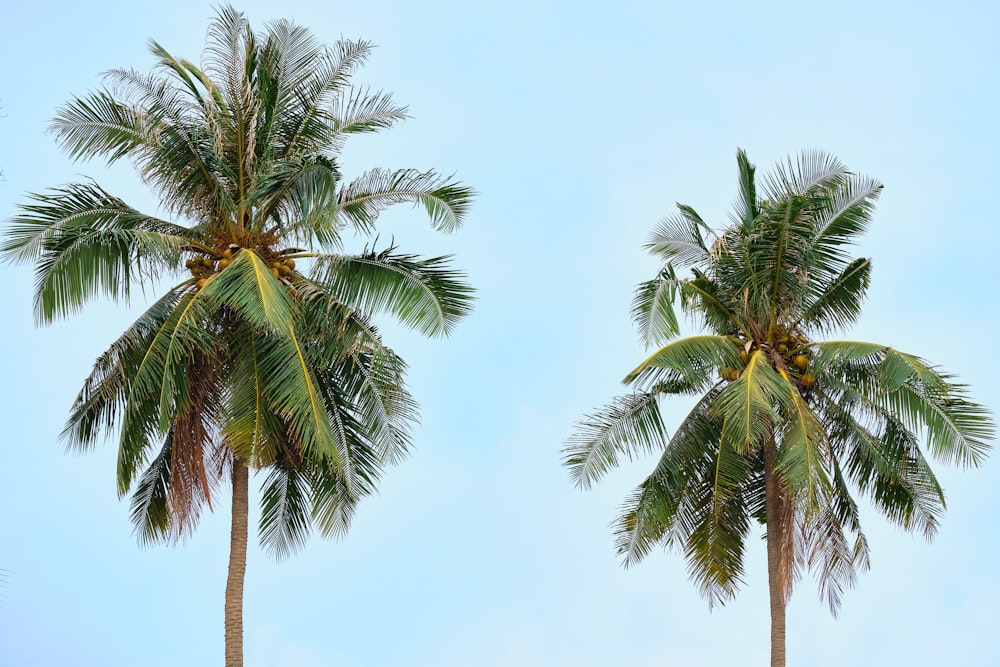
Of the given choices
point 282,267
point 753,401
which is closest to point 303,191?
point 282,267

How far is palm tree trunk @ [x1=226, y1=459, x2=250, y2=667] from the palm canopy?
1.25ft

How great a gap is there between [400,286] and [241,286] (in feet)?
9.27

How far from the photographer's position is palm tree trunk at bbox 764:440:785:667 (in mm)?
23531

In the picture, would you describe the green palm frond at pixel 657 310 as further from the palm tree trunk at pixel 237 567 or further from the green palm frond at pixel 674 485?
the palm tree trunk at pixel 237 567

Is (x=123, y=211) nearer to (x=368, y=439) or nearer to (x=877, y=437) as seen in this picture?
(x=368, y=439)

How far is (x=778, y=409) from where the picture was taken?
23.6 metres

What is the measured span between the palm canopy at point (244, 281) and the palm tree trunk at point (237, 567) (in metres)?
0.38

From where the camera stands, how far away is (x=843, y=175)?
25.0 m

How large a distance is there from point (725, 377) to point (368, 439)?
5.91 metres

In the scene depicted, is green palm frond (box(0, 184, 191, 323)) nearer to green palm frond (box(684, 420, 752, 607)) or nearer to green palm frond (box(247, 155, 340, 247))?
green palm frond (box(247, 155, 340, 247))

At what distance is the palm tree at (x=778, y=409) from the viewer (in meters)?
23.3

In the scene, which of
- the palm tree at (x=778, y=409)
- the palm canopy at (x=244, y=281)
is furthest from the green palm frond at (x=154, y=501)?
the palm tree at (x=778, y=409)

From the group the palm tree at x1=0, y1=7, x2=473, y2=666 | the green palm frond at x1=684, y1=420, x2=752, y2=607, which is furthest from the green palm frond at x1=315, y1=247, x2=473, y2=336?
the green palm frond at x1=684, y1=420, x2=752, y2=607

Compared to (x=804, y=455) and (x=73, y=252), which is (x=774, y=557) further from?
(x=73, y=252)
